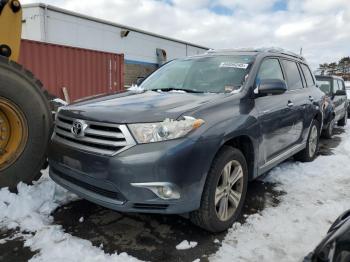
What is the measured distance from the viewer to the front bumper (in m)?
2.80

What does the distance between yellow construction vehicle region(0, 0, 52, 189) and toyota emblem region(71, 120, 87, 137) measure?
0.84 metres

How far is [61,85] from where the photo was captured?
8.54m

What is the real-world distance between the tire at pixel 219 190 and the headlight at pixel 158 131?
47 centimetres

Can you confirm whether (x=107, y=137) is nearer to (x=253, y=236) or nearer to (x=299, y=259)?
(x=253, y=236)

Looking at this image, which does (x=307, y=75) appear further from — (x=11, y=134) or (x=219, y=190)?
(x=11, y=134)

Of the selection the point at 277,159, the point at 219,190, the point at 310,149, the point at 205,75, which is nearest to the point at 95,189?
the point at 219,190

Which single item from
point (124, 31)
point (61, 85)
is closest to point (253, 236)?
point (61, 85)

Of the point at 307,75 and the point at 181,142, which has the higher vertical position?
the point at 307,75

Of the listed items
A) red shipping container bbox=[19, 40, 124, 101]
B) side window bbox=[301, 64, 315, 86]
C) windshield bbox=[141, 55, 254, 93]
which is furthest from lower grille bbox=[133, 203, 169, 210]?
red shipping container bbox=[19, 40, 124, 101]

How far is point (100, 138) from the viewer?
3008 mm

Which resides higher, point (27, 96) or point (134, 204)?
point (27, 96)

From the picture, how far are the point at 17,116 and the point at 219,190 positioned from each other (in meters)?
2.23

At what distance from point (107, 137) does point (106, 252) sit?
0.95 m

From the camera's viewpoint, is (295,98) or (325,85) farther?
(325,85)
